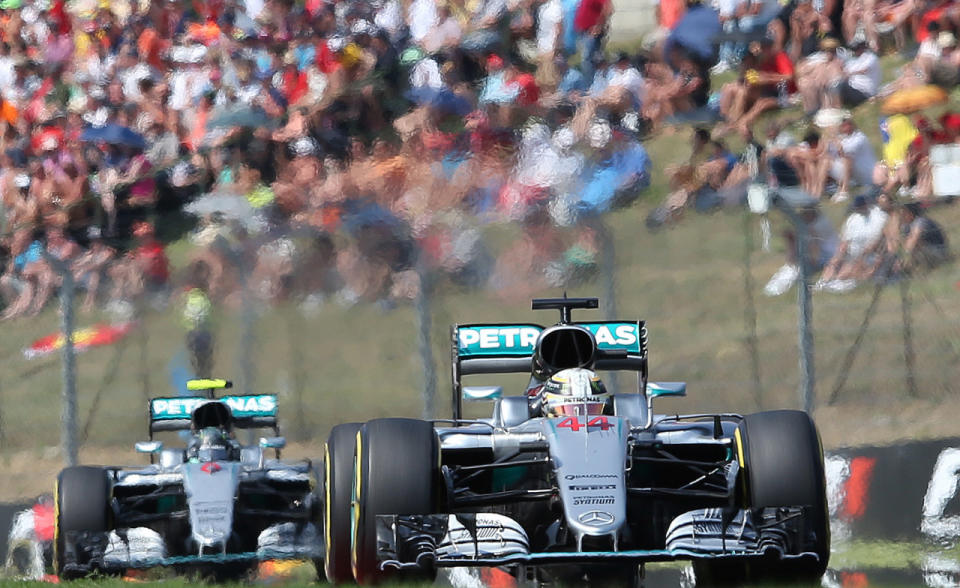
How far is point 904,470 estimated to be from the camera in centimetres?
1105

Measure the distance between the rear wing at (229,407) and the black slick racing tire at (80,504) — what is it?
1630 mm

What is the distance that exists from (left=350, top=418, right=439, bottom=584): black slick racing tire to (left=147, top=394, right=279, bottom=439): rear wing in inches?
226

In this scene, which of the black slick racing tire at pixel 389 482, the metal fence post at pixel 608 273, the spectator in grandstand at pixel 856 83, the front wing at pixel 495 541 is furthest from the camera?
the spectator in grandstand at pixel 856 83

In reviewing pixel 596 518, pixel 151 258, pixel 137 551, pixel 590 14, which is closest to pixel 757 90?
pixel 590 14

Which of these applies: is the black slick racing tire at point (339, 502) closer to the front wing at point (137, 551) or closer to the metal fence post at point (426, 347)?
the front wing at point (137, 551)

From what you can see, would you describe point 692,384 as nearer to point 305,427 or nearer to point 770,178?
point 770,178

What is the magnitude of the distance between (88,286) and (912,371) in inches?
279

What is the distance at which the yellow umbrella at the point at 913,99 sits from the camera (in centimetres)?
1351

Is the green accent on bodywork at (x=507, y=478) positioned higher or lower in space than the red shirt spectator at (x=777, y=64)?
lower

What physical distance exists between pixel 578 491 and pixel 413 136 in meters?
8.44

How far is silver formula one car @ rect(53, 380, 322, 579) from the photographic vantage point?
36.7 feet

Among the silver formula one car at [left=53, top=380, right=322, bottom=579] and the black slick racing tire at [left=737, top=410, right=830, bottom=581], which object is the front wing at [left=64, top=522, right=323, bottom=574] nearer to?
the silver formula one car at [left=53, top=380, right=322, bottom=579]

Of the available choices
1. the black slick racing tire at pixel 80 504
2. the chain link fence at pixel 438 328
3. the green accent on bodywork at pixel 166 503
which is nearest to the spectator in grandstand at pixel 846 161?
the chain link fence at pixel 438 328

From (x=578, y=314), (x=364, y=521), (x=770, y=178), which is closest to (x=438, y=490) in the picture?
(x=364, y=521)
